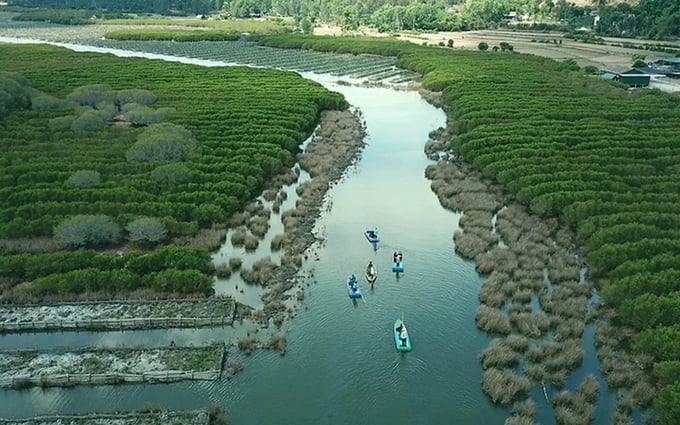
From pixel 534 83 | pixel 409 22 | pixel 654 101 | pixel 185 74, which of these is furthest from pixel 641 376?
pixel 409 22

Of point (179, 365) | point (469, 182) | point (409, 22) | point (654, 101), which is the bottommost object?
point (179, 365)

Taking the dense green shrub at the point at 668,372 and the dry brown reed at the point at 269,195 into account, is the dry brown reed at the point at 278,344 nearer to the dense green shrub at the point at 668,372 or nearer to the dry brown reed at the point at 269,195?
the dense green shrub at the point at 668,372

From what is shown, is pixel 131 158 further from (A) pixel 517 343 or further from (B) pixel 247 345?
(A) pixel 517 343

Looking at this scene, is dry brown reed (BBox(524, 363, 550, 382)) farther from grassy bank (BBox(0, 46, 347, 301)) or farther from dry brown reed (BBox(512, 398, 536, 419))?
Result: grassy bank (BBox(0, 46, 347, 301))

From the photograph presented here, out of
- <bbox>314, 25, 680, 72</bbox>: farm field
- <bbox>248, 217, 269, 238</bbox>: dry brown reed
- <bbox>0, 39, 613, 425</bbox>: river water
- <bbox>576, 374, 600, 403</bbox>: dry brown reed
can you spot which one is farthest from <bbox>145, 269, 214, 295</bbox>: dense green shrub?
<bbox>314, 25, 680, 72</bbox>: farm field

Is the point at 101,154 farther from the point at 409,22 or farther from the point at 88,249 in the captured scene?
the point at 409,22

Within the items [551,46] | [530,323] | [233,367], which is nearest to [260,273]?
[233,367]

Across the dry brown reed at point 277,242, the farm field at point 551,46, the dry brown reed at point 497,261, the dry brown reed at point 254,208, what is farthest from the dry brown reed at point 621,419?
the farm field at point 551,46
